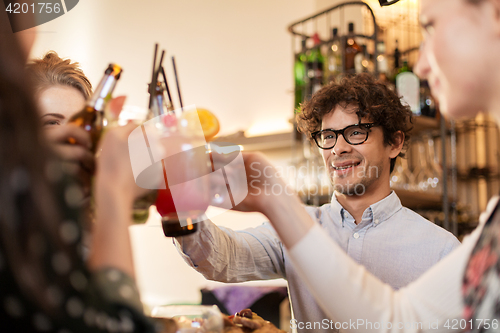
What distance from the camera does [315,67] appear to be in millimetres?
2234

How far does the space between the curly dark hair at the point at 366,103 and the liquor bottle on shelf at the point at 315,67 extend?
71 centimetres

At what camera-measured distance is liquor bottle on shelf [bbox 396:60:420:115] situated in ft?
6.82

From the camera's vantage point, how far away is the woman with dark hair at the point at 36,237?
36 cm

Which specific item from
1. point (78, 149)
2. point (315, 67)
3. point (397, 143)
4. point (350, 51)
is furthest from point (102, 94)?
point (350, 51)

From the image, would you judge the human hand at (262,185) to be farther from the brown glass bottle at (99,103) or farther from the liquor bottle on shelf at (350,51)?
the liquor bottle on shelf at (350,51)

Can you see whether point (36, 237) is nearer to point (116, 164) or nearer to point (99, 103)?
point (116, 164)

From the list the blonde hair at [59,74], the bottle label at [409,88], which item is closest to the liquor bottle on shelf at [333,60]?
the bottle label at [409,88]

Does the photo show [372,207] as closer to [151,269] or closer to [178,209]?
[178,209]

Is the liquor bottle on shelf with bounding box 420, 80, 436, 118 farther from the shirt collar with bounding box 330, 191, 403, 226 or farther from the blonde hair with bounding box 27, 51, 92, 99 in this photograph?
the blonde hair with bounding box 27, 51, 92, 99

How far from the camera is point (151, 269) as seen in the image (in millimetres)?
3398

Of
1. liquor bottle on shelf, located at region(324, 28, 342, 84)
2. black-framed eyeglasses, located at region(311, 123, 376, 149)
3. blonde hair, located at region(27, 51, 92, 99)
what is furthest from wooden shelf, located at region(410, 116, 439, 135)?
blonde hair, located at region(27, 51, 92, 99)

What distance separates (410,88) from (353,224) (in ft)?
3.59

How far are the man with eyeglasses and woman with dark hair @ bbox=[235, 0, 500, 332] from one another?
1.55 feet

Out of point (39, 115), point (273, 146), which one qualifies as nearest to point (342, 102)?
point (39, 115)
